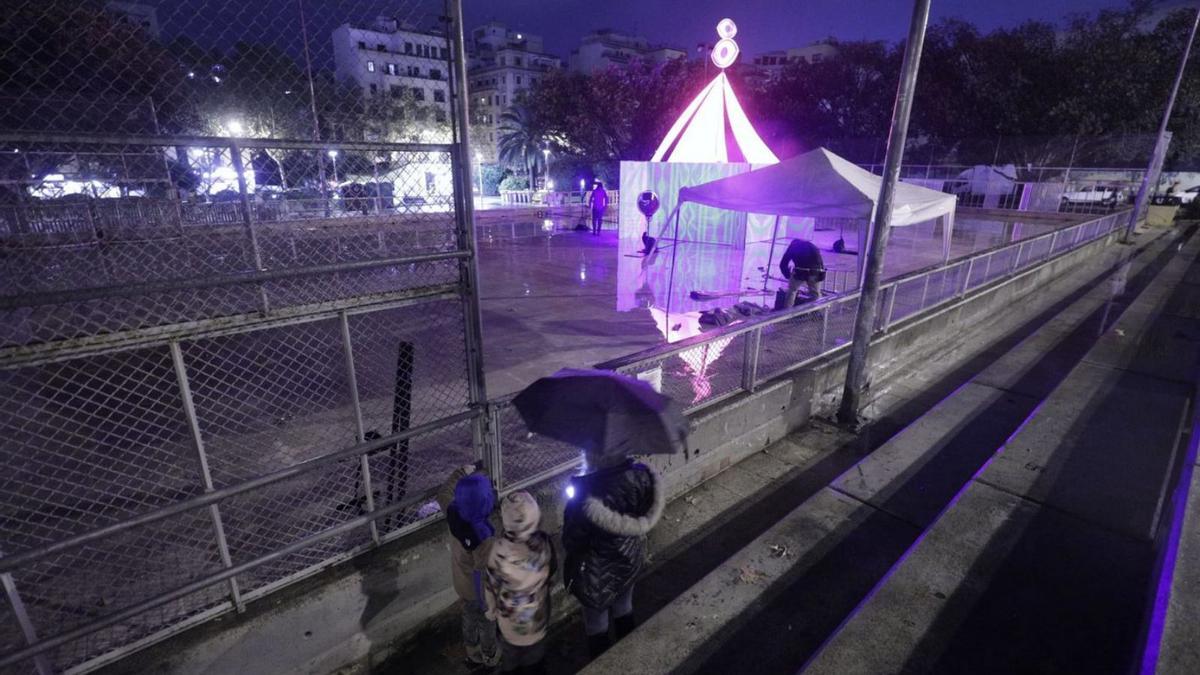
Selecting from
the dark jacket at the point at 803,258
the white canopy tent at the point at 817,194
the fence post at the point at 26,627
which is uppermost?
the white canopy tent at the point at 817,194

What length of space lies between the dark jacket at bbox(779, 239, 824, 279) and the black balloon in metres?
9.17

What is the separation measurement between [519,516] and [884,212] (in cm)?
492

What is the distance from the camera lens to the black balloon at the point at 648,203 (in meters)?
18.3

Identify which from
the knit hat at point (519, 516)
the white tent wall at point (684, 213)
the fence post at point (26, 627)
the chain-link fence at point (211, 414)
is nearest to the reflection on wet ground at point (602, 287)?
the white tent wall at point (684, 213)

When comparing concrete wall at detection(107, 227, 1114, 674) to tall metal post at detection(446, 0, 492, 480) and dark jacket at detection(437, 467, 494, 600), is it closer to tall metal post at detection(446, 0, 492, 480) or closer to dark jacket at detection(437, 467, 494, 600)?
dark jacket at detection(437, 467, 494, 600)

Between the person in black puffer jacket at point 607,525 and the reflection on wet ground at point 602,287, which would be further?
the reflection on wet ground at point 602,287

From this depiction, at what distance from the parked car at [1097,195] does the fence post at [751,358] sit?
34.2 meters

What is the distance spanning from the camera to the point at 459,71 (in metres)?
3.28

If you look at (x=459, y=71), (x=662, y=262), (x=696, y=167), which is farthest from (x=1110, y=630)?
(x=696, y=167)

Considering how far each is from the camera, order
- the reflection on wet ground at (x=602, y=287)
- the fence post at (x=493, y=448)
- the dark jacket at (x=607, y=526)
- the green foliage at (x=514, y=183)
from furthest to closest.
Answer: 1. the green foliage at (x=514, y=183)
2. the reflection on wet ground at (x=602, y=287)
3. the fence post at (x=493, y=448)
4. the dark jacket at (x=607, y=526)

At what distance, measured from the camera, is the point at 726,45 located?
1706cm

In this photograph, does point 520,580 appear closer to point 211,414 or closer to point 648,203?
point 211,414

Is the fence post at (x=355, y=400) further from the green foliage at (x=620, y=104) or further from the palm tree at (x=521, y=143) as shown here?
the palm tree at (x=521, y=143)

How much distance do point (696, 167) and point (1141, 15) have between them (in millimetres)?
40507
